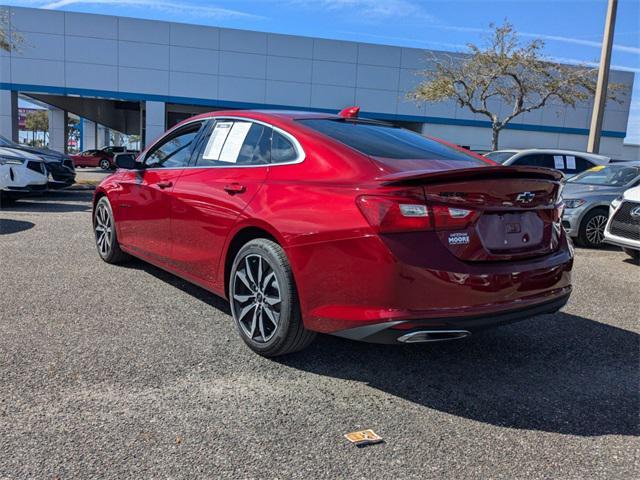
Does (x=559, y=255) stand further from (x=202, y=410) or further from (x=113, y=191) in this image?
(x=113, y=191)

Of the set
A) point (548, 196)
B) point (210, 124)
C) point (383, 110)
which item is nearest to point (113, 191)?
point (210, 124)

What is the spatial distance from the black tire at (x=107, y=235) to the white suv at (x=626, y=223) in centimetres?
629

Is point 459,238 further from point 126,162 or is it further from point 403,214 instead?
point 126,162

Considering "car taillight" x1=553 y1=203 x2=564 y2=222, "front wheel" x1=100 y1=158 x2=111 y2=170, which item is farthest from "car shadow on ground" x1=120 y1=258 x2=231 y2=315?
"front wheel" x1=100 y1=158 x2=111 y2=170

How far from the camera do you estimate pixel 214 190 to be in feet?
13.0

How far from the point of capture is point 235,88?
32.0m

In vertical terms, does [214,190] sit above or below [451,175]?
below

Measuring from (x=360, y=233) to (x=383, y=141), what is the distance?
43.0 inches

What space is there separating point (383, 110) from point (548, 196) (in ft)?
104

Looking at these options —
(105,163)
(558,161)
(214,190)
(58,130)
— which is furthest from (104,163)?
(214,190)

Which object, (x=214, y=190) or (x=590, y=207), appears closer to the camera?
(x=214, y=190)

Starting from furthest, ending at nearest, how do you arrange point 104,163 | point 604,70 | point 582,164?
point 104,163 → point 604,70 → point 582,164

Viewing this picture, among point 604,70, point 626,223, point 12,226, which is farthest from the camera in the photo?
point 604,70

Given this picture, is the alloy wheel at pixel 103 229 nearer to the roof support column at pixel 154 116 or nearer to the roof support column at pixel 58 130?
the roof support column at pixel 154 116
